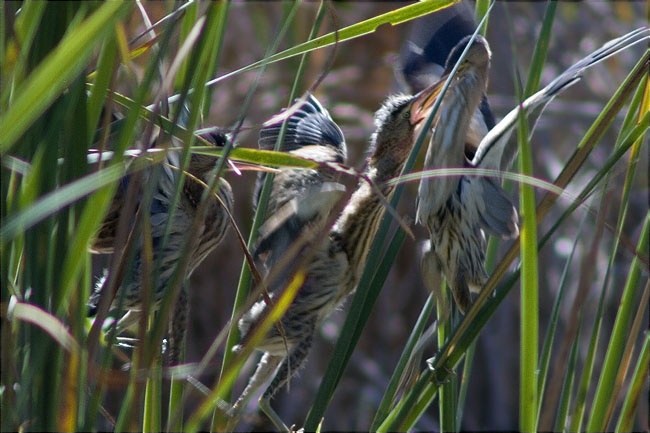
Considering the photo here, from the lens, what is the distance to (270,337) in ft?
6.96

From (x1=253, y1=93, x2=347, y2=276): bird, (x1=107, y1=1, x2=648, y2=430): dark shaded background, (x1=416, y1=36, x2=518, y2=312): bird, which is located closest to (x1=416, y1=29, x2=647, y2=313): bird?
(x1=416, y1=36, x2=518, y2=312): bird

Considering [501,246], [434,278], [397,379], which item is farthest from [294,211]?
[501,246]

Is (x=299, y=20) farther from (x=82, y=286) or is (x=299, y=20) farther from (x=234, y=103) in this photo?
(x=82, y=286)

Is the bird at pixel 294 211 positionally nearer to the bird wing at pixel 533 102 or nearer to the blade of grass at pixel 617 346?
the bird wing at pixel 533 102

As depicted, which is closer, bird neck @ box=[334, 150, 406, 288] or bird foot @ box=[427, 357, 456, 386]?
bird foot @ box=[427, 357, 456, 386]

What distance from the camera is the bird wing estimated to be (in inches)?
54.0

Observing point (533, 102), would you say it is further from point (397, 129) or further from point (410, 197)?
point (410, 197)

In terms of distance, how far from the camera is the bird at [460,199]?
1.77 meters

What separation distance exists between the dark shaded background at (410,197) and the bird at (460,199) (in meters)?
1.61

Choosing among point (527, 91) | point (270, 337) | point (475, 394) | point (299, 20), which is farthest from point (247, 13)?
point (527, 91)

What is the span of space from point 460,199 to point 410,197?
190 centimetres

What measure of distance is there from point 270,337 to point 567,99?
2.22 metres

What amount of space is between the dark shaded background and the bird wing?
1.83 meters

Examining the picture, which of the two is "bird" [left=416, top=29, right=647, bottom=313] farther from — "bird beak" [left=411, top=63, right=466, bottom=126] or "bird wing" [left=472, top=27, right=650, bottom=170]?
"bird beak" [left=411, top=63, right=466, bottom=126]
